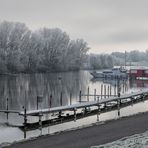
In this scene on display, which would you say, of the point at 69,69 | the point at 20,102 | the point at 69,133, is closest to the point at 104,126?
the point at 69,133

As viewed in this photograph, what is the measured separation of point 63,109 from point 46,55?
92459 mm

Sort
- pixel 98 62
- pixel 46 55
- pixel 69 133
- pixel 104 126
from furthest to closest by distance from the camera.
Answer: pixel 98 62 → pixel 46 55 → pixel 104 126 → pixel 69 133

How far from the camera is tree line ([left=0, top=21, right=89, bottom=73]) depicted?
10838cm

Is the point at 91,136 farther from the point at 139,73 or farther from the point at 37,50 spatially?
the point at 37,50

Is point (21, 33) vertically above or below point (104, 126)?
above

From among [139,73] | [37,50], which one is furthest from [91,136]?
[37,50]

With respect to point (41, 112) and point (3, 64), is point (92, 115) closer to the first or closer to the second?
point (41, 112)

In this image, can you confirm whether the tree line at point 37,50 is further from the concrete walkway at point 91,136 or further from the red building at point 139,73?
A: the concrete walkway at point 91,136

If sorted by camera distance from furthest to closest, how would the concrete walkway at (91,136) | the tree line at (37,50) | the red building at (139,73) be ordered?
the tree line at (37,50) < the red building at (139,73) < the concrete walkway at (91,136)

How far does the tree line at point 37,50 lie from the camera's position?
108m

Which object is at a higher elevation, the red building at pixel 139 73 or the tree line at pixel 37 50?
the tree line at pixel 37 50

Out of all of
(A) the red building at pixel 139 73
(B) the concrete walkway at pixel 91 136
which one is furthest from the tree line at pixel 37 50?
(B) the concrete walkway at pixel 91 136

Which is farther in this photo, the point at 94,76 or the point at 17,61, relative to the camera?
the point at 94,76

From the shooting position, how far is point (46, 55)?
125625 millimetres
